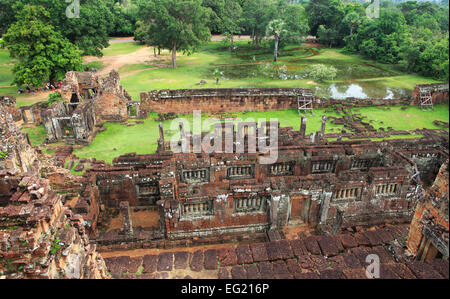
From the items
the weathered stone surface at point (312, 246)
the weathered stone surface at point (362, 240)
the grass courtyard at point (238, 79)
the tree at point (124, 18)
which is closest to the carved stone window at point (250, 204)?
the weathered stone surface at point (312, 246)

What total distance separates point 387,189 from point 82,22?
3743cm

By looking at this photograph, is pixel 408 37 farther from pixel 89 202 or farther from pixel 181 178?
pixel 89 202

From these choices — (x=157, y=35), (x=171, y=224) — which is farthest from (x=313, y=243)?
(x=157, y=35)

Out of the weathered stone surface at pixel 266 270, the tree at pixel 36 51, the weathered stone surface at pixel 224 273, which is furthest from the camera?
the tree at pixel 36 51

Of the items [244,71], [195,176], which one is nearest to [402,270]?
[195,176]

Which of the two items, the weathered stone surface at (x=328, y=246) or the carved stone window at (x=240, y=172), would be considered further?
the carved stone window at (x=240, y=172)

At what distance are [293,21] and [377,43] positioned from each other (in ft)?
45.8

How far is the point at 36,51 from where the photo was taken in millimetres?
29172

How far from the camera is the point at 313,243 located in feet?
A: 29.3

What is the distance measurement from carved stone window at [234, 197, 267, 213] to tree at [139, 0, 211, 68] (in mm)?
31969

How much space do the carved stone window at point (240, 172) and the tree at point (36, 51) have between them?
972 inches

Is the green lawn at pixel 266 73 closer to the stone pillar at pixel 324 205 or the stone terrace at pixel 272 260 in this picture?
the stone pillar at pixel 324 205

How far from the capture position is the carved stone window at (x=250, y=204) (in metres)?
11.3

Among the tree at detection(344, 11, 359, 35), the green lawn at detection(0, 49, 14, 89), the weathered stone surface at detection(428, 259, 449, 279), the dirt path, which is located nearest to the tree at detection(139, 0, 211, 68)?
the dirt path
